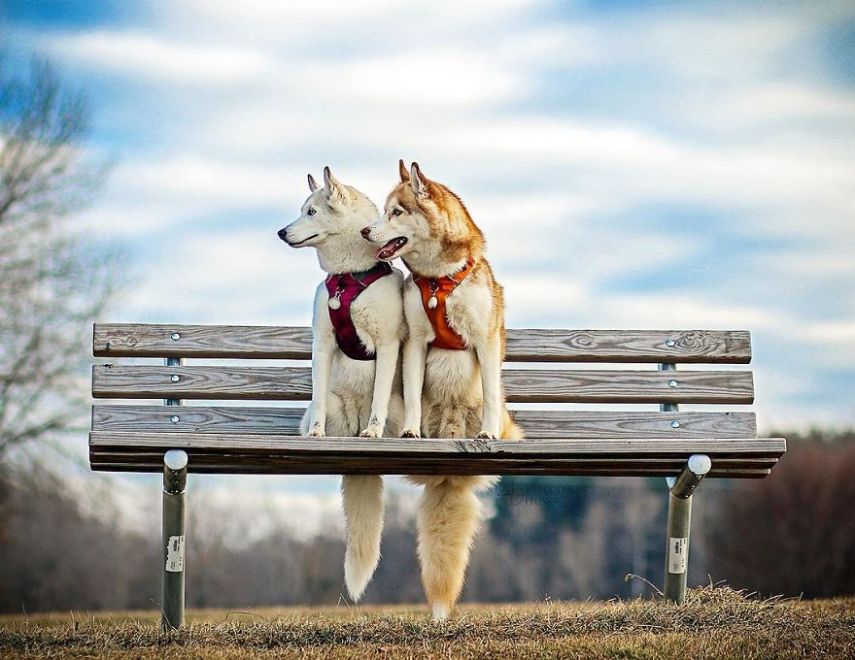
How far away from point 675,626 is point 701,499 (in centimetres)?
2271

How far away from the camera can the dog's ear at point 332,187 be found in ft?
14.7

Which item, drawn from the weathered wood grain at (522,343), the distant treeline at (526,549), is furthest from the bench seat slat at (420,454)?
the distant treeline at (526,549)

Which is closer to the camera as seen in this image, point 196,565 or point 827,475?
point 196,565

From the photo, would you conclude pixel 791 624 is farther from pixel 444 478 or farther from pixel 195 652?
pixel 195 652

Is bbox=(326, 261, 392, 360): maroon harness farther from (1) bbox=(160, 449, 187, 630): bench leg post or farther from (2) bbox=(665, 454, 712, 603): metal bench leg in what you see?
(2) bbox=(665, 454, 712, 603): metal bench leg

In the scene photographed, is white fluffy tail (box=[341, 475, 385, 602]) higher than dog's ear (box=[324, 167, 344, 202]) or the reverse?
the reverse

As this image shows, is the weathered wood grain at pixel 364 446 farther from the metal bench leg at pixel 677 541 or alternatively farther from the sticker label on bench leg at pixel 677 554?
the sticker label on bench leg at pixel 677 554

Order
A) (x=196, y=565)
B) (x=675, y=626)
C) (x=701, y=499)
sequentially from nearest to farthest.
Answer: (x=675, y=626) < (x=196, y=565) < (x=701, y=499)

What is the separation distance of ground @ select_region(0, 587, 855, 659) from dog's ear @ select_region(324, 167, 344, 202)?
1765 millimetres

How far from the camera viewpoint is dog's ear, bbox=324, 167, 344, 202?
14.7ft

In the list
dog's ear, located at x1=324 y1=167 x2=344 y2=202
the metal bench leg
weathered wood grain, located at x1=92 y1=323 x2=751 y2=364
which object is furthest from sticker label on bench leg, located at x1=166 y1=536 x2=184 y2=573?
the metal bench leg

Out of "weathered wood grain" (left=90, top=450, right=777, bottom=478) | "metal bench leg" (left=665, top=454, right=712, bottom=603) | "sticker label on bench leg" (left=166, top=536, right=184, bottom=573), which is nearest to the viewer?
"weathered wood grain" (left=90, top=450, right=777, bottom=478)

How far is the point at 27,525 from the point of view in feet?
53.0

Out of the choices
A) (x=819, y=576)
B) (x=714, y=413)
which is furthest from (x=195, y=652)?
(x=819, y=576)
